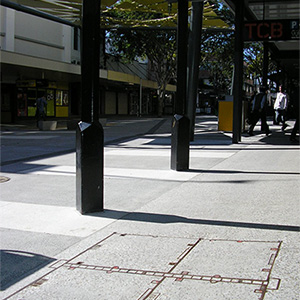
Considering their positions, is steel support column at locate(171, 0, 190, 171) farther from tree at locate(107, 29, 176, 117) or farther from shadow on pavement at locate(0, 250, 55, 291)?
tree at locate(107, 29, 176, 117)

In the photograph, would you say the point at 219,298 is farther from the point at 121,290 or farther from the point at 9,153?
the point at 9,153

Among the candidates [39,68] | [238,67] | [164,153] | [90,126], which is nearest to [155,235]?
[90,126]

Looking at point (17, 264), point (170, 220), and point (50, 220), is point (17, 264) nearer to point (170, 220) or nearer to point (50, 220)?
point (50, 220)

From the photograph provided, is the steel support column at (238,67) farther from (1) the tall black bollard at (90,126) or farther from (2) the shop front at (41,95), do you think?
(2) the shop front at (41,95)

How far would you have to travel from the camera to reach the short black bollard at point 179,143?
964 centimetres

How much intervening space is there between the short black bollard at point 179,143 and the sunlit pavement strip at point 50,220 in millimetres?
3585

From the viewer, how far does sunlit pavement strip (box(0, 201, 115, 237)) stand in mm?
5539

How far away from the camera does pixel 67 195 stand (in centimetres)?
745

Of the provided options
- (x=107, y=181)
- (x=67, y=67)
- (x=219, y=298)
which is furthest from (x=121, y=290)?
(x=67, y=67)

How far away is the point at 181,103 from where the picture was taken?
9.69 m

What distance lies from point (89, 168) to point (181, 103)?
156 inches

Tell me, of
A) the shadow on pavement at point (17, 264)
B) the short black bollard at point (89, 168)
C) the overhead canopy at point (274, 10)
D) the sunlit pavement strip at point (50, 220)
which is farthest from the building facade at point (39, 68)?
the shadow on pavement at point (17, 264)

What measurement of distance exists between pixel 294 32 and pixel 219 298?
11616 millimetres

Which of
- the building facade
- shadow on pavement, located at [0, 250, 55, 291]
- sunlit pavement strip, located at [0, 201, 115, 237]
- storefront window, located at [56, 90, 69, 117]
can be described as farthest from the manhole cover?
storefront window, located at [56, 90, 69, 117]
